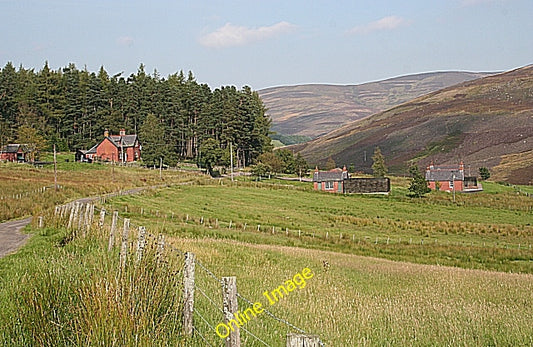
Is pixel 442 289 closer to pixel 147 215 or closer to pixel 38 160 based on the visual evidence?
pixel 147 215

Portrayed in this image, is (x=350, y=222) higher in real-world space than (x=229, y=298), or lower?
lower

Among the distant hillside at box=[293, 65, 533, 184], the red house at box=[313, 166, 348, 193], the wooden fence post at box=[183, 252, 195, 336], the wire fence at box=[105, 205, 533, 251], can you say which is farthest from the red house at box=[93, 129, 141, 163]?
the wooden fence post at box=[183, 252, 195, 336]

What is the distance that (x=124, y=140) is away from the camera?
105938mm

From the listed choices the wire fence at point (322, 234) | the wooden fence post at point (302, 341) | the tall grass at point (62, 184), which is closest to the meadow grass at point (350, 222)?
the wire fence at point (322, 234)

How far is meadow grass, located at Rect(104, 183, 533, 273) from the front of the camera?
33.1 meters

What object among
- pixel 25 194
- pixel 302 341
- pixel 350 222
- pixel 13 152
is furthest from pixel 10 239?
pixel 13 152

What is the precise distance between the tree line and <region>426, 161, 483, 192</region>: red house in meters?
34.4

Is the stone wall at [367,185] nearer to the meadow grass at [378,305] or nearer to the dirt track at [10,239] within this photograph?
the dirt track at [10,239]

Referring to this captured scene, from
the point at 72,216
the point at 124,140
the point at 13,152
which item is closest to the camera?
the point at 72,216

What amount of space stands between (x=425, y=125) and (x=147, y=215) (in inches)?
6404

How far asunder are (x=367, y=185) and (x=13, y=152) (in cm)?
6157

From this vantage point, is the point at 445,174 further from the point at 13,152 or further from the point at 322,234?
the point at 13,152

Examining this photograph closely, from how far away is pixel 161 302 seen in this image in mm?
7367

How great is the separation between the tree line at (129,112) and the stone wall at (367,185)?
2507 cm
